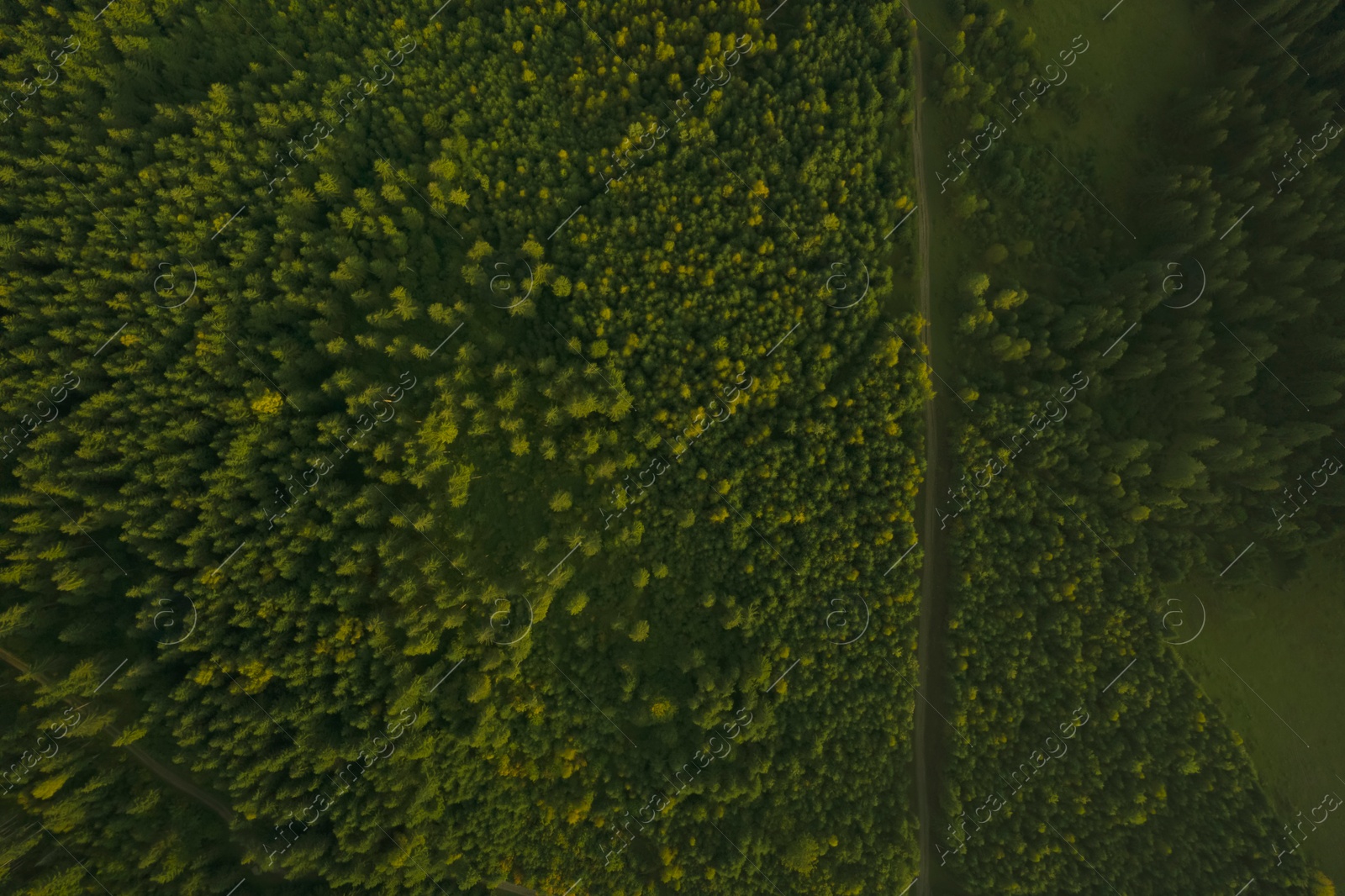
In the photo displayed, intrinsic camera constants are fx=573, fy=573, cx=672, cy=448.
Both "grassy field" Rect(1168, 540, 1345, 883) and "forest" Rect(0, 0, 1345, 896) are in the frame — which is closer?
"forest" Rect(0, 0, 1345, 896)

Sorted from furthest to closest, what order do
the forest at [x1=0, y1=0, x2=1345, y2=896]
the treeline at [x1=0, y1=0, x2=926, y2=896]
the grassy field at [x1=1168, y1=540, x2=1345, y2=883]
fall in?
1. the grassy field at [x1=1168, y1=540, x2=1345, y2=883]
2. the forest at [x1=0, y1=0, x2=1345, y2=896]
3. the treeline at [x1=0, y1=0, x2=926, y2=896]

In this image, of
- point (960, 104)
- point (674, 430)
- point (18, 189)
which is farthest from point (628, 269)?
point (18, 189)

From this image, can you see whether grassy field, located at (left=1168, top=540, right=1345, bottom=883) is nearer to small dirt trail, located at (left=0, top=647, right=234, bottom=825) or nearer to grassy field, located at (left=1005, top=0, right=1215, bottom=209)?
grassy field, located at (left=1005, top=0, right=1215, bottom=209)

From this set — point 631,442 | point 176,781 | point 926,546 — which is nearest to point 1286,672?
point 926,546

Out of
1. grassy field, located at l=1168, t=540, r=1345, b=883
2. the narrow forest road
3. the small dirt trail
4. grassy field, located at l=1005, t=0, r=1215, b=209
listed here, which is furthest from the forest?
grassy field, located at l=1168, t=540, r=1345, b=883

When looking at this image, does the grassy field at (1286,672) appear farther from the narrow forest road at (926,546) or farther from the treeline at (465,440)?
Answer: the treeline at (465,440)

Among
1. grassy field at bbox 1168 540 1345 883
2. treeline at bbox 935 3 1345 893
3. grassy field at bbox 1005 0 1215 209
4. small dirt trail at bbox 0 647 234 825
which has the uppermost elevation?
small dirt trail at bbox 0 647 234 825

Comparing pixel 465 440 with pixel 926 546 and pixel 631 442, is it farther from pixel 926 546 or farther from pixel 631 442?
pixel 926 546
